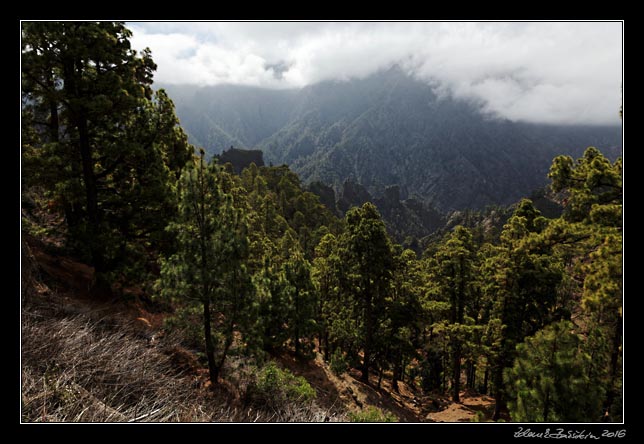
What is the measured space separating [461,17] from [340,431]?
7.15 m

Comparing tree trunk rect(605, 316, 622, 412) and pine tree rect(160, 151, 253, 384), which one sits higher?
pine tree rect(160, 151, 253, 384)

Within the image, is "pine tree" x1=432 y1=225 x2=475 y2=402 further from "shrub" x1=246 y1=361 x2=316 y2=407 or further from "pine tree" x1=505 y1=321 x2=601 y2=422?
"shrub" x1=246 y1=361 x2=316 y2=407

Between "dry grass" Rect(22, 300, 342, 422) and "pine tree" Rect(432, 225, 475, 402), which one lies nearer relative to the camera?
"dry grass" Rect(22, 300, 342, 422)

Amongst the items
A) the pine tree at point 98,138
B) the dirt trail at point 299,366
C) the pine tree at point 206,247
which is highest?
the pine tree at point 98,138

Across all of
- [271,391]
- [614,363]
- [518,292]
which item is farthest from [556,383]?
[518,292]

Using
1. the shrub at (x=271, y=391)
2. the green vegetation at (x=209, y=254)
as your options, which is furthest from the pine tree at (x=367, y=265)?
the shrub at (x=271, y=391)

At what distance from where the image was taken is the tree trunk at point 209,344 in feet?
27.9

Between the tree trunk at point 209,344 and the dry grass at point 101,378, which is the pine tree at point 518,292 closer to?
the dry grass at point 101,378

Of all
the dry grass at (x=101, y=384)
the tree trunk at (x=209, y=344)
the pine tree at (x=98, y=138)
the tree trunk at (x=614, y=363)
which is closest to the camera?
the dry grass at (x=101, y=384)

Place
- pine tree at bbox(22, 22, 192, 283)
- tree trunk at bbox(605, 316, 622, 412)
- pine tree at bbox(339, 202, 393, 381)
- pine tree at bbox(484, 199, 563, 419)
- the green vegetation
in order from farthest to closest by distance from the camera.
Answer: pine tree at bbox(339, 202, 393, 381) → pine tree at bbox(484, 199, 563, 419) → pine tree at bbox(22, 22, 192, 283) → tree trunk at bbox(605, 316, 622, 412) → the green vegetation

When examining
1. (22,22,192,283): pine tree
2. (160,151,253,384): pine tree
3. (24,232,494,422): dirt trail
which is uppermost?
(22,22,192,283): pine tree

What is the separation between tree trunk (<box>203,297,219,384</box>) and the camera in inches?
334

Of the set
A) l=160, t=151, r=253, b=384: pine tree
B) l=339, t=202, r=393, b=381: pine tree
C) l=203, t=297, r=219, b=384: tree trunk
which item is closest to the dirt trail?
l=203, t=297, r=219, b=384: tree trunk

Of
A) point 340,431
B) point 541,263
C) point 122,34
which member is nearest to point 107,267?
point 122,34
